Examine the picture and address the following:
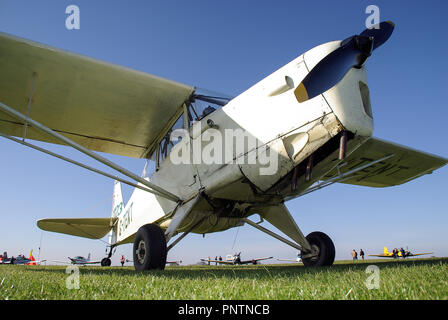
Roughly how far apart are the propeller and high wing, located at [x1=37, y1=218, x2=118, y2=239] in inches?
338

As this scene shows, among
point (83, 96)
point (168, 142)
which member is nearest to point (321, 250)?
point (168, 142)

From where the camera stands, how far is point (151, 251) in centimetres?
432

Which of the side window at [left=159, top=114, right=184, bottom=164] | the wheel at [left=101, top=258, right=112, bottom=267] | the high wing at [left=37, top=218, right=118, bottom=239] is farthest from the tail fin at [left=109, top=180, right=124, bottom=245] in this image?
the side window at [left=159, top=114, right=184, bottom=164]

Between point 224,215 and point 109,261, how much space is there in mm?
8568

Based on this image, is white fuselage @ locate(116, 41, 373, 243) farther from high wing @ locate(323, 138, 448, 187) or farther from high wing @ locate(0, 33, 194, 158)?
high wing @ locate(323, 138, 448, 187)

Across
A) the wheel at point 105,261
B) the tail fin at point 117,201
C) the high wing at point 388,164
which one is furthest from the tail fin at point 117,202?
the high wing at point 388,164

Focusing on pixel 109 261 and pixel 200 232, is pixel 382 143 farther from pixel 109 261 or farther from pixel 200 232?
pixel 109 261

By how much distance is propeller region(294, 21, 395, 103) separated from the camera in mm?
3445

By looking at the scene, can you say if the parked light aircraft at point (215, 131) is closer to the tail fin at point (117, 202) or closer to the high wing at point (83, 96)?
the high wing at point (83, 96)

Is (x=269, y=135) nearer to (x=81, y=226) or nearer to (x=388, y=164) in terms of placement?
(x=388, y=164)

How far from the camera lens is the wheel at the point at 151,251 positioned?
4293 mm

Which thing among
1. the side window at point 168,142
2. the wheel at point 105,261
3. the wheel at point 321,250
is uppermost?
the side window at point 168,142

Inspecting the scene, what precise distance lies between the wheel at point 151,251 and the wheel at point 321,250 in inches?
118
